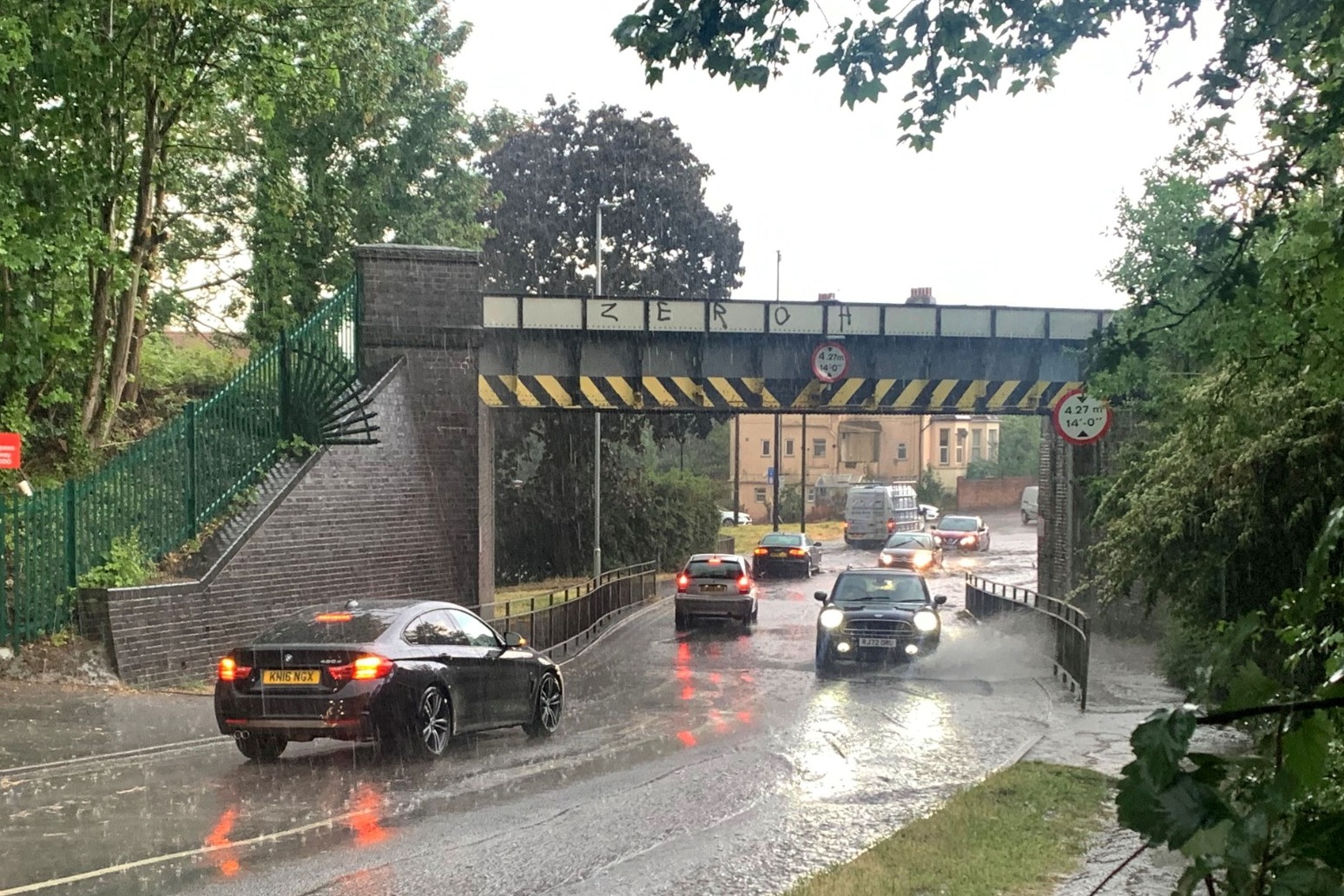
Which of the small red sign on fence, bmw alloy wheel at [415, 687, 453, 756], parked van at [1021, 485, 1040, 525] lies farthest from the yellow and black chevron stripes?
parked van at [1021, 485, 1040, 525]

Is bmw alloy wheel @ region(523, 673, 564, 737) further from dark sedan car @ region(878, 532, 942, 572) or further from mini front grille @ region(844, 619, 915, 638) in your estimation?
dark sedan car @ region(878, 532, 942, 572)

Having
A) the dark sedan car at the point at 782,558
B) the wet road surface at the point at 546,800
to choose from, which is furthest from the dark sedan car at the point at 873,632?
the dark sedan car at the point at 782,558

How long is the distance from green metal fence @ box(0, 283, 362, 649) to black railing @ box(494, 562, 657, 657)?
412 cm

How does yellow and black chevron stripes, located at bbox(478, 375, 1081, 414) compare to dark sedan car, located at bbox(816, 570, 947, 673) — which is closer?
dark sedan car, located at bbox(816, 570, 947, 673)

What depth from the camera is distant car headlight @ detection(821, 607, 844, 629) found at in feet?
67.9

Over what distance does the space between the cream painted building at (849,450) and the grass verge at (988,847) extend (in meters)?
76.7

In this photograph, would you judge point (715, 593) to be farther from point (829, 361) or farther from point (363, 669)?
point (363, 669)

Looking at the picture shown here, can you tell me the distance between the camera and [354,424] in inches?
795

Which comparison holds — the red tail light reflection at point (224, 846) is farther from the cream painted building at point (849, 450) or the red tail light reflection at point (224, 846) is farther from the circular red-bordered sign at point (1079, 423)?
the cream painted building at point (849, 450)

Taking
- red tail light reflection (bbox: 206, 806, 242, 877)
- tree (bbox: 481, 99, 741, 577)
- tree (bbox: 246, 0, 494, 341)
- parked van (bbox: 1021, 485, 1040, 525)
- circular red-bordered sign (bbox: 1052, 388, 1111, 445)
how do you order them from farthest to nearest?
parked van (bbox: 1021, 485, 1040, 525), tree (bbox: 481, 99, 741, 577), tree (bbox: 246, 0, 494, 341), circular red-bordered sign (bbox: 1052, 388, 1111, 445), red tail light reflection (bbox: 206, 806, 242, 877)

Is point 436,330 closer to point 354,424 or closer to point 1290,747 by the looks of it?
point 354,424

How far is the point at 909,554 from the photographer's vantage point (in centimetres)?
4612

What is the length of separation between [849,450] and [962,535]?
126ft

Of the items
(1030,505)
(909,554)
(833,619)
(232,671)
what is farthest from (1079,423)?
(1030,505)
